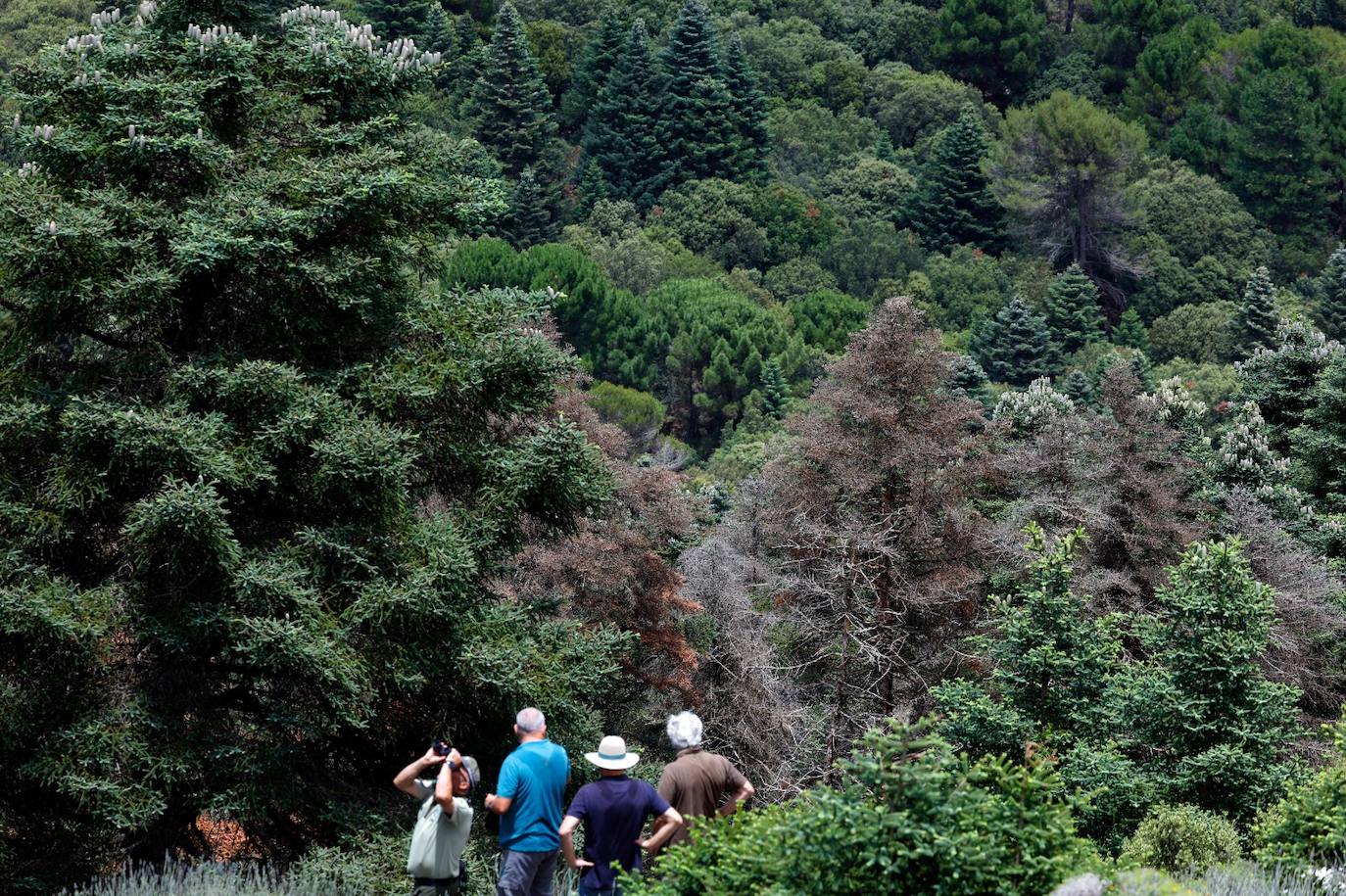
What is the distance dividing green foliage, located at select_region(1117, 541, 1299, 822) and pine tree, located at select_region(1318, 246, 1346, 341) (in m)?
60.0

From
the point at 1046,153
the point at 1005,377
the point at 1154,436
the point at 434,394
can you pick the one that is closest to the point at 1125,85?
the point at 1046,153

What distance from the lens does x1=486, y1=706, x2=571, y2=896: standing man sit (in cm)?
946

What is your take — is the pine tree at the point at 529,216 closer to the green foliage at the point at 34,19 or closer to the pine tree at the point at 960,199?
the pine tree at the point at 960,199

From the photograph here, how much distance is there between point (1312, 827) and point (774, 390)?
173ft

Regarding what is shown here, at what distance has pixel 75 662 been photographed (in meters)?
14.0

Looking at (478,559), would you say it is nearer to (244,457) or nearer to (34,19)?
(244,457)

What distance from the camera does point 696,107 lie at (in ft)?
300

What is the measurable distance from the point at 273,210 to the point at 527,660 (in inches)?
171

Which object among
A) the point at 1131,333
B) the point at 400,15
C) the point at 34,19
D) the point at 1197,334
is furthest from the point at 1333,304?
the point at 34,19

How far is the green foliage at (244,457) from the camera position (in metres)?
14.0

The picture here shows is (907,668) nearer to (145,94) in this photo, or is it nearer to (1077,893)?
(145,94)

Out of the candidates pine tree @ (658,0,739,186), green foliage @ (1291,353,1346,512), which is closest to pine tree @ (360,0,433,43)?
pine tree @ (658,0,739,186)

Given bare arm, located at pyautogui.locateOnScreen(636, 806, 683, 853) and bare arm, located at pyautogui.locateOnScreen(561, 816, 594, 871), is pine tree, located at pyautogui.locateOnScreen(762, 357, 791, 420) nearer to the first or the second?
bare arm, located at pyautogui.locateOnScreen(636, 806, 683, 853)

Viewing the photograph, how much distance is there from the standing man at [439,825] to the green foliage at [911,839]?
1.30 m
